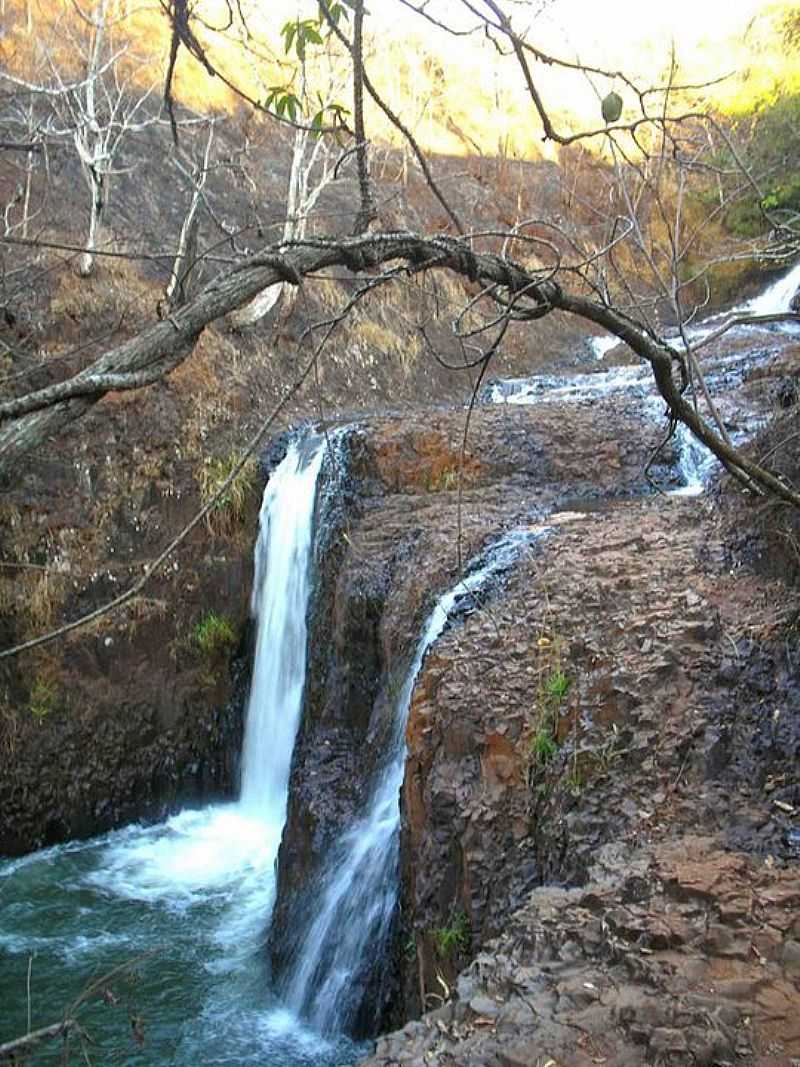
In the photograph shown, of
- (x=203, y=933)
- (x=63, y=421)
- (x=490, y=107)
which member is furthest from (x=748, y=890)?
(x=490, y=107)

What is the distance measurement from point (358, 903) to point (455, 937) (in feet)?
3.98

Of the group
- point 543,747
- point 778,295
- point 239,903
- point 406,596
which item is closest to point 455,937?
point 543,747

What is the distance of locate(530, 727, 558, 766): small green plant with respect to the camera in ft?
14.3

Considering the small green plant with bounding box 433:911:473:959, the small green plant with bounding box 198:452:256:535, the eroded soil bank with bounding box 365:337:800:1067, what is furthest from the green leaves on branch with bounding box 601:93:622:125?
the small green plant with bounding box 198:452:256:535

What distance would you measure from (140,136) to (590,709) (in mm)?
14495

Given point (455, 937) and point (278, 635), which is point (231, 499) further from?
point (455, 937)

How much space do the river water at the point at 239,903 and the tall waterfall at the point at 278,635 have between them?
0.06ft

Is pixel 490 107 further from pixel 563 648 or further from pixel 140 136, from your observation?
pixel 563 648

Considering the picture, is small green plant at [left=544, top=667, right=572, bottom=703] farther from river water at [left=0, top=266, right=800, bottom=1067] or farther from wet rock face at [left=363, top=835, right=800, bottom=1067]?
wet rock face at [left=363, top=835, right=800, bottom=1067]

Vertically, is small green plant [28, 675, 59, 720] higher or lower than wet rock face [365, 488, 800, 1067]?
lower

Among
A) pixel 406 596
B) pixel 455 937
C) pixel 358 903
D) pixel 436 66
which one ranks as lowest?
pixel 358 903

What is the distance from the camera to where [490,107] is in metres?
21.0

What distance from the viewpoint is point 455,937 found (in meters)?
4.18

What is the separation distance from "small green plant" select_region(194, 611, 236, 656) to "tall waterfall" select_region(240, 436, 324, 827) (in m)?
0.31
